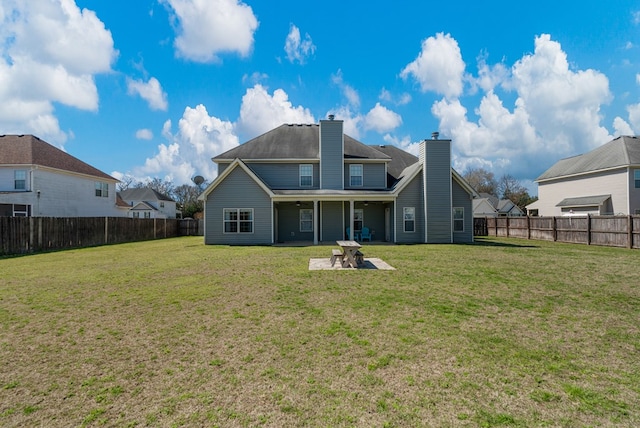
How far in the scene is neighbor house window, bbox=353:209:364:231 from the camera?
2242cm

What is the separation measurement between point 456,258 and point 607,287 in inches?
208

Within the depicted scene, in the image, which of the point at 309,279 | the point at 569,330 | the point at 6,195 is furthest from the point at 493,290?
the point at 6,195

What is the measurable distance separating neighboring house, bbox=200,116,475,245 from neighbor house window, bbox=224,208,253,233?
6 cm

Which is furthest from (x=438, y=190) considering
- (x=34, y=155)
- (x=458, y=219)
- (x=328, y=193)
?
(x=34, y=155)

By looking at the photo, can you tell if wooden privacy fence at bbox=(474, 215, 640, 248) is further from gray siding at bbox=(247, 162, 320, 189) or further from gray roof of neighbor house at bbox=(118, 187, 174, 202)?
gray roof of neighbor house at bbox=(118, 187, 174, 202)

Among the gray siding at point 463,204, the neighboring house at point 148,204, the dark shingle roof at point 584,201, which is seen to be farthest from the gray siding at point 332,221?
the neighboring house at point 148,204

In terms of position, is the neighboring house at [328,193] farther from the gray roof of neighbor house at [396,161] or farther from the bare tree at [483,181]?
the bare tree at [483,181]

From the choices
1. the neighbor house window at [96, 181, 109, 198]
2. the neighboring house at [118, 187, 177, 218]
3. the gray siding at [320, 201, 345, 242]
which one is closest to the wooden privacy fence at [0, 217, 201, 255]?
the neighbor house window at [96, 181, 109, 198]

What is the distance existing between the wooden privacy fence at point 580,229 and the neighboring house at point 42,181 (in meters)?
34.8

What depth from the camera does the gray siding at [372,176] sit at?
22752mm

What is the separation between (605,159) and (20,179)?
45658mm

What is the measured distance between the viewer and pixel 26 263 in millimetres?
12844

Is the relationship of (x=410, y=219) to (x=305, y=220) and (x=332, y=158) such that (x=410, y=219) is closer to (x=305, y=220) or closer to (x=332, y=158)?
(x=332, y=158)

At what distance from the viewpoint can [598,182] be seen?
93.6ft
